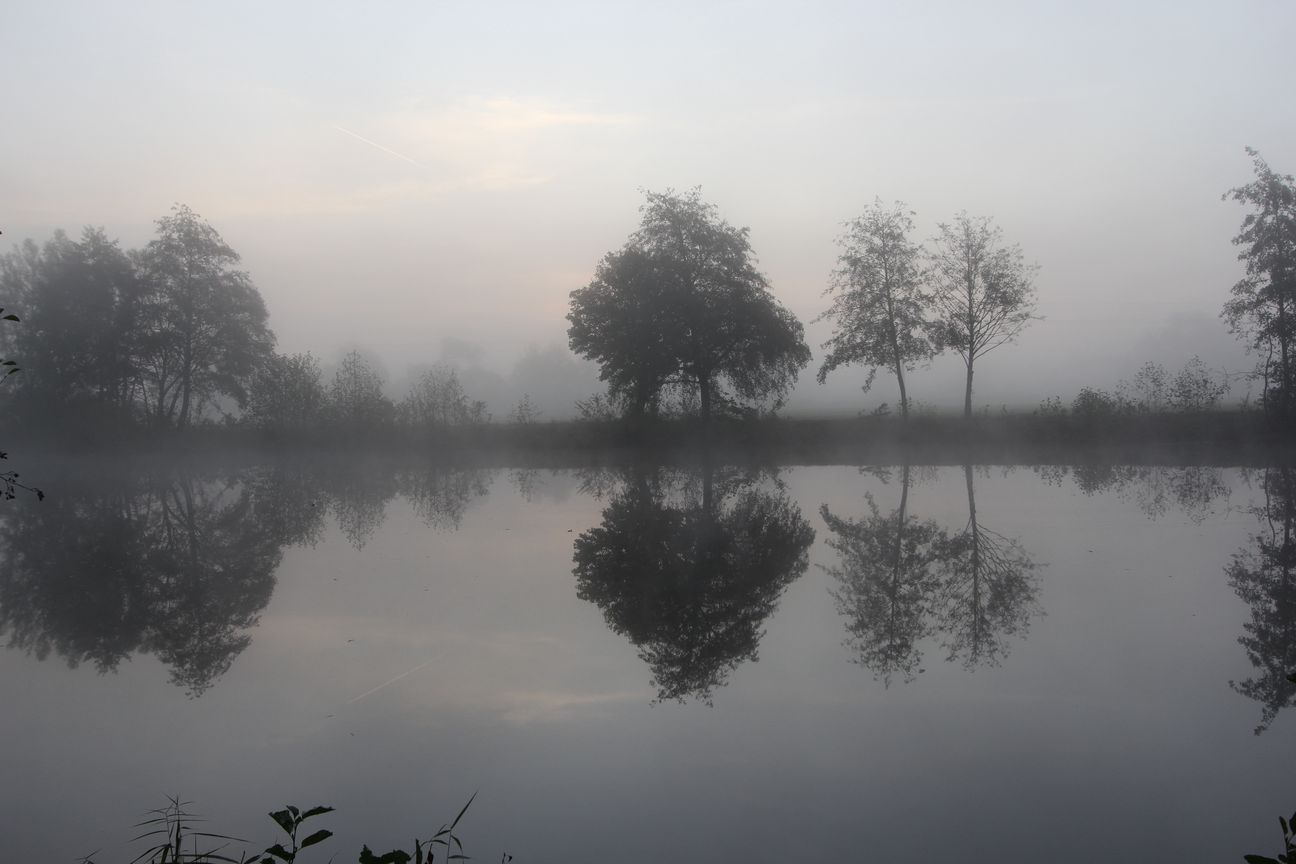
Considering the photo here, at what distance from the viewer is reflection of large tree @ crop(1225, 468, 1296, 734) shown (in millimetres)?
5219

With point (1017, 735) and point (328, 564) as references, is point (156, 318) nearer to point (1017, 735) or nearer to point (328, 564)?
point (328, 564)

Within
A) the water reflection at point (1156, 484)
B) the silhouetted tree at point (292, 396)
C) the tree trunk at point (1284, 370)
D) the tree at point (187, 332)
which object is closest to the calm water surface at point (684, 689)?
the water reflection at point (1156, 484)

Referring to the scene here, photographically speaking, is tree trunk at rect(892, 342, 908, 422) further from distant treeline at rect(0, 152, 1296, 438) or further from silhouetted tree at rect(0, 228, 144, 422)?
silhouetted tree at rect(0, 228, 144, 422)

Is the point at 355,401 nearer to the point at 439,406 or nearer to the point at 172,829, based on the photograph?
the point at 439,406

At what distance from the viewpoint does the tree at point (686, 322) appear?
34438 mm

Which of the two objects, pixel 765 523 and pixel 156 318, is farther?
pixel 156 318

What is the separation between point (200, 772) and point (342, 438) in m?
32.6

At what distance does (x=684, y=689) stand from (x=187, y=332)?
3940 cm

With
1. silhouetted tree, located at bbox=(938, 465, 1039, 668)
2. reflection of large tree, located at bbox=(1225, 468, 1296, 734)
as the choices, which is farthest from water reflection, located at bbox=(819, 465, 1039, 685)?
reflection of large tree, located at bbox=(1225, 468, 1296, 734)

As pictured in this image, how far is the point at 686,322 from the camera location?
34.7m

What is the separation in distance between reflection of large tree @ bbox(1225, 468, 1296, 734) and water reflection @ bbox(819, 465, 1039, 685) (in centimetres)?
148

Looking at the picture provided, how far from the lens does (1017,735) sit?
181 inches

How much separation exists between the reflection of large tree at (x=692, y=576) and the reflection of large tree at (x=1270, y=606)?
124 inches

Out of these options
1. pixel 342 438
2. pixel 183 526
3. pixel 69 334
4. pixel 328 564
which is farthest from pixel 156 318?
pixel 328 564
